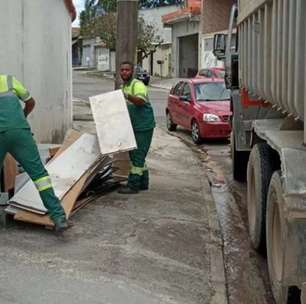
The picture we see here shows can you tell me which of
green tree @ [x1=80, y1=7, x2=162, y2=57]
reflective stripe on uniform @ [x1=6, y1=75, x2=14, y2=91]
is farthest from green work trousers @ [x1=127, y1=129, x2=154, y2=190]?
green tree @ [x1=80, y1=7, x2=162, y2=57]

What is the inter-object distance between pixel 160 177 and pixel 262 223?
4.26 m

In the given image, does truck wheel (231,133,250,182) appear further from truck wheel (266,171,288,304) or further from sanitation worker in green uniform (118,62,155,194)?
truck wheel (266,171,288,304)

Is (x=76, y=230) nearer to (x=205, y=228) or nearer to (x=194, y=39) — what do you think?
(x=205, y=228)

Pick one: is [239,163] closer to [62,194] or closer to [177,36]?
[62,194]

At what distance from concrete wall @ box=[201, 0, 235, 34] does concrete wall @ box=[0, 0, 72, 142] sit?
28.5 metres

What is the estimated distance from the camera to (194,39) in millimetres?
49906

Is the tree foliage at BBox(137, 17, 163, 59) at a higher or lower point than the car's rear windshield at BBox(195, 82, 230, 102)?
higher

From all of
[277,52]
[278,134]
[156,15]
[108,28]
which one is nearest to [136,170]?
[278,134]

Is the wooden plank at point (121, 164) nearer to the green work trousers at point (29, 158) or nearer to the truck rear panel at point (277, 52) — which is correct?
the truck rear panel at point (277, 52)

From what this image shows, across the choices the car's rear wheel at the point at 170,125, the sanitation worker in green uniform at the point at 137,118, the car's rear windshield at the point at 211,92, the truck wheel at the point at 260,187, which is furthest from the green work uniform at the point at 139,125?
the car's rear wheel at the point at 170,125

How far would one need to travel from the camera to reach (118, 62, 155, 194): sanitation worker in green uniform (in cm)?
845

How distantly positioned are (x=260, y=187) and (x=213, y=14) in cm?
3674

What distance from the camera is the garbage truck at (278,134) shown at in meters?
4.37

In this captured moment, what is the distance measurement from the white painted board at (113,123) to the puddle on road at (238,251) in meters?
1.56
